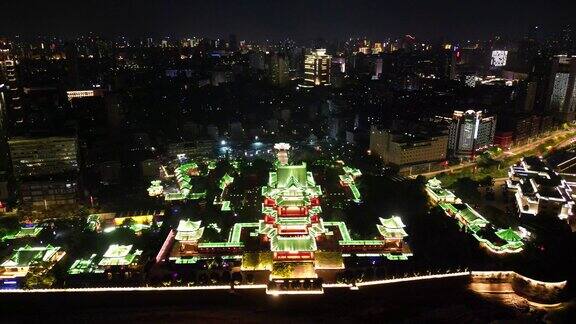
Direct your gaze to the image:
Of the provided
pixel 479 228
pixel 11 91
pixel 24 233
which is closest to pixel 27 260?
pixel 24 233

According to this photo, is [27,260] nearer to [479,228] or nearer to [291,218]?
[291,218]

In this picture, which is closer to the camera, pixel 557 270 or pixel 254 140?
pixel 557 270

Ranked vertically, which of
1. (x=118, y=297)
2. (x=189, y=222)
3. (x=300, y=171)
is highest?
(x=300, y=171)

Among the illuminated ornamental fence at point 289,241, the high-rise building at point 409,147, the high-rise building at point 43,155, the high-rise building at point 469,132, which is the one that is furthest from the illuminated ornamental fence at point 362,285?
the high-rise building at point 469,132

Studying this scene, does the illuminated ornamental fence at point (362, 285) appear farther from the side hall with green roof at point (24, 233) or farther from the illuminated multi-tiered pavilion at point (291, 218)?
the side hall with green roof at point (24, 233)

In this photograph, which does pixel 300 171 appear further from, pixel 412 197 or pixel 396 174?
pixel 396 174

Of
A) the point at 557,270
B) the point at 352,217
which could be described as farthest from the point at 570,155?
the point at 352,217
